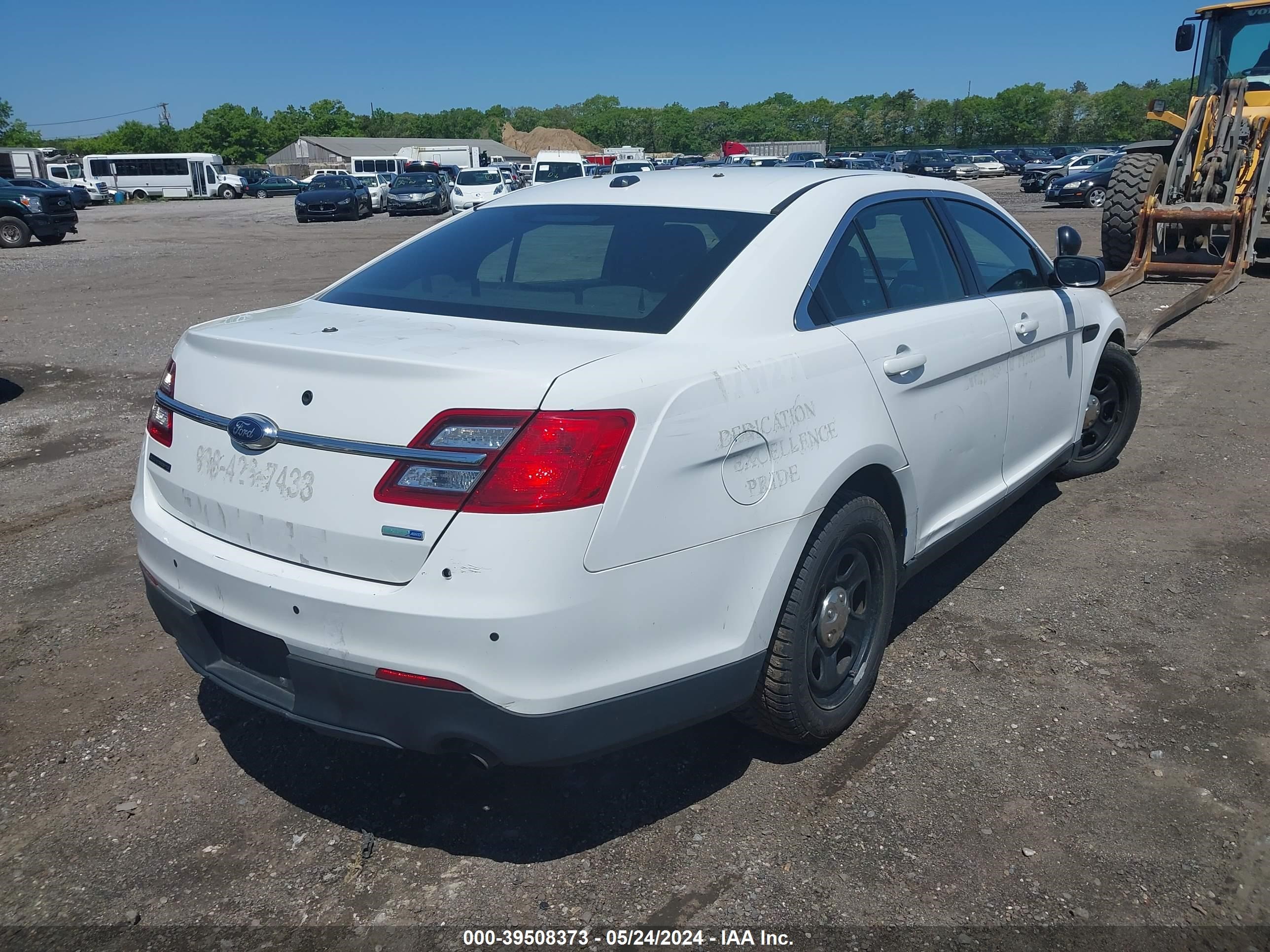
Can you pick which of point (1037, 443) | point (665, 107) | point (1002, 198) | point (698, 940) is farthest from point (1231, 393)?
point (665, 107)

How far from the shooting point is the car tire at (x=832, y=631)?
9.68ft

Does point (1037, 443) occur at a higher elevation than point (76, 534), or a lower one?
higher

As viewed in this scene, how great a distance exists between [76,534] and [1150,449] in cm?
597

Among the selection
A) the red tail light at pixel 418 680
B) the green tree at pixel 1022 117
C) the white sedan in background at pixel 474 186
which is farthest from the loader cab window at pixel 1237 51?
the green tree at pixel 1022 117

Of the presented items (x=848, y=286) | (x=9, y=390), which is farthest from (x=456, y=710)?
(x=9, y=390)

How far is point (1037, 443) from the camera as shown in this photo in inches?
183

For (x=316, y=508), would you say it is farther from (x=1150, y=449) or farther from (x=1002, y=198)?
(x=1002, y=198)

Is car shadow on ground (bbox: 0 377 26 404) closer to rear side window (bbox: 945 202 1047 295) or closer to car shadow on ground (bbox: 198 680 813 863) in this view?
car shadow on ground (bbox: 198 680 813 863)

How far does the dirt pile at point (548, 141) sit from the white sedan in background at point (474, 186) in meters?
102

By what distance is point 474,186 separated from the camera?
33.2 metres

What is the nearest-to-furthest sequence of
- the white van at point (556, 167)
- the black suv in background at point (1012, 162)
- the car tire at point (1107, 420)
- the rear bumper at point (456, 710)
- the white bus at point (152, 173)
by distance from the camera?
the rear bumper at point (456, 710)
the car tire at point (1107, 420)
the white van at point (556, 167)
the black suv in background at point (1012, 162)
the white bus at point (152, 173)

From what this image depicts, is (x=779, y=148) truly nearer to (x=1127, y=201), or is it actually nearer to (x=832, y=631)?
(x=1127, y=201)

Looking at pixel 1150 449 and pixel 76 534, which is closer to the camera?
pixel 76 534

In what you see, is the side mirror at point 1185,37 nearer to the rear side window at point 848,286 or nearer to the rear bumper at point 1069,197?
the rear side window at point 848,286
